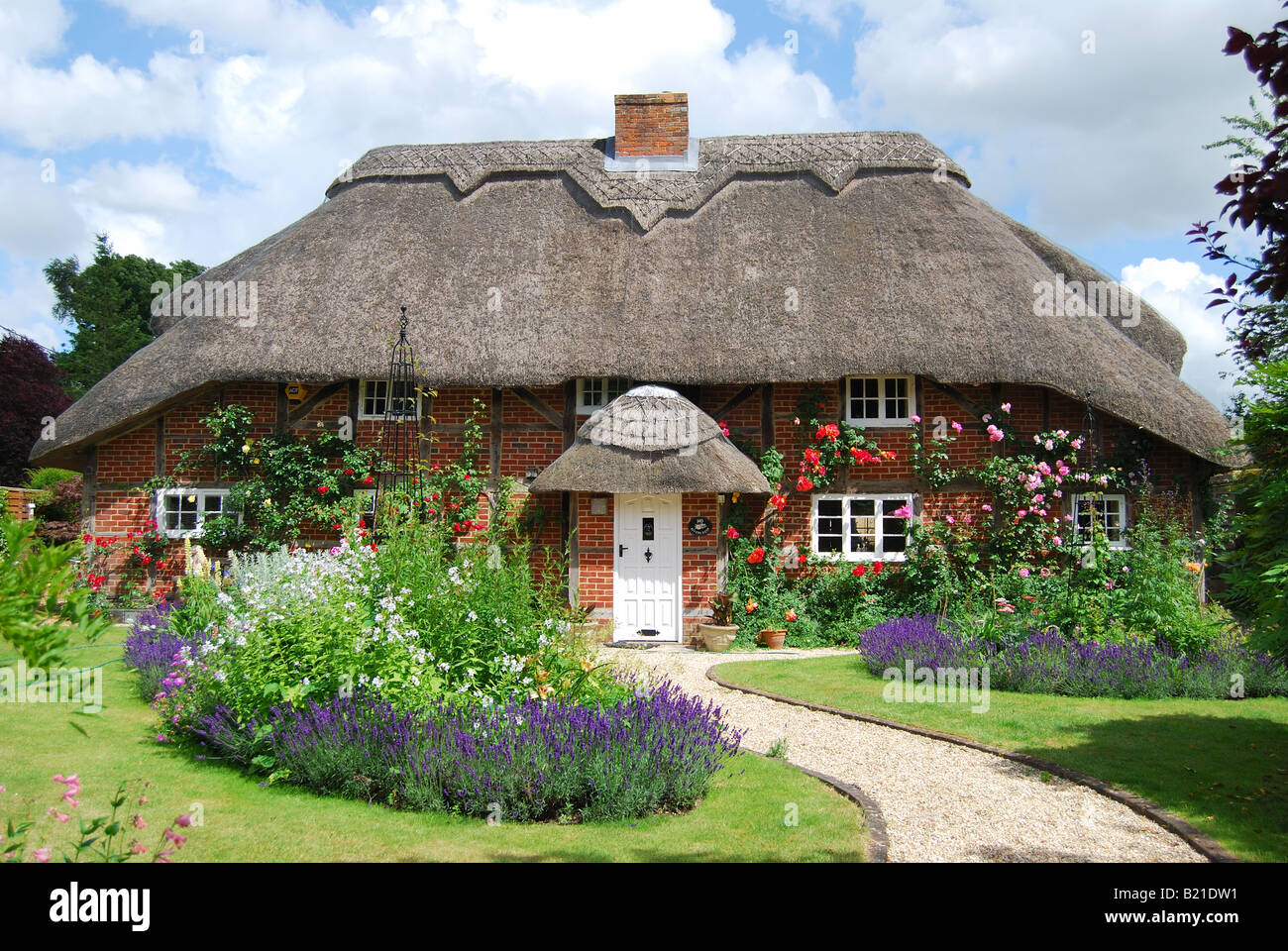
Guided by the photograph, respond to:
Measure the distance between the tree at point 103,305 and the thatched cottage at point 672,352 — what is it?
24601mm

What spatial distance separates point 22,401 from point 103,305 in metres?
12.3

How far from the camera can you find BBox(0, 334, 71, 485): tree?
24.4 meters

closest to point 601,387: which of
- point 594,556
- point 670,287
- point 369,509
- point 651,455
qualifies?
point 670,287

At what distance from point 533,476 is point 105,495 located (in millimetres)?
6461

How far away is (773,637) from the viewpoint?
37.1ft

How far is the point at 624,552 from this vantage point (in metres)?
11.9

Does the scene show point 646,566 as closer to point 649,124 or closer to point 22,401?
point 649,124

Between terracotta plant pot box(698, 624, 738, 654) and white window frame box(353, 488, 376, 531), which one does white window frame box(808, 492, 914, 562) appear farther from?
white window frame box(353, 488, 376, 531)

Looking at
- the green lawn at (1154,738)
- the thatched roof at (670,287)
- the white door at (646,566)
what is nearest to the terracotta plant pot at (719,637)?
the white door at (646,566)

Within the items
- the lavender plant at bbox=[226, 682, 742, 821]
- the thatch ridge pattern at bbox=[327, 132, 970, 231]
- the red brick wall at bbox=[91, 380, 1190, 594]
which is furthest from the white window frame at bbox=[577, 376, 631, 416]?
the lavender plant at bbox=[226, 682, 742, 821]

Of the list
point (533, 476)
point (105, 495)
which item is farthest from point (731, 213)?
point (105, 495)

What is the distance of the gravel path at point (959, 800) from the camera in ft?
15.1

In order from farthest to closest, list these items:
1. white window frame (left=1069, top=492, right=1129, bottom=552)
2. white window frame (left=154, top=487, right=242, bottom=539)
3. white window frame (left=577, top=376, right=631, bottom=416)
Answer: white window frame (left=154, top=487, right=242, bottom=539) < white window frame (left=577, top=376, right=631, bottom=416) < white window frame (left=1069, top=492, right=1129, bottom=552)

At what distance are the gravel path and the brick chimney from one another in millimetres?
10348
